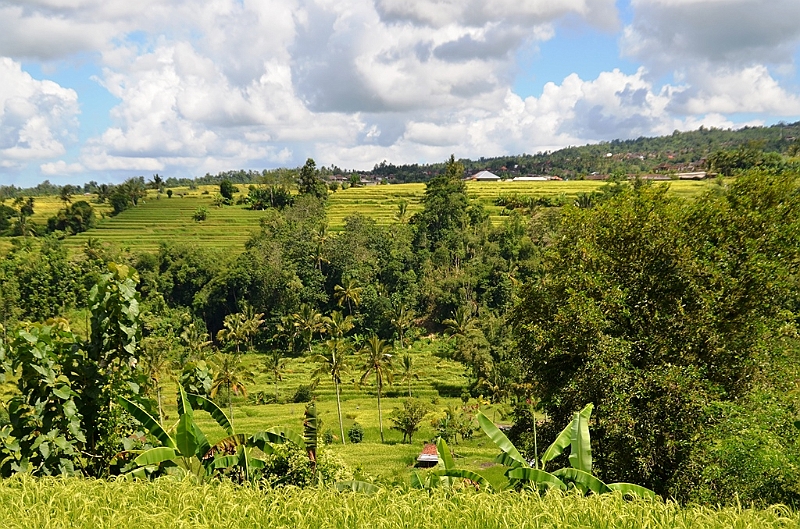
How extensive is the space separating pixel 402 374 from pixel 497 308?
1464 cm

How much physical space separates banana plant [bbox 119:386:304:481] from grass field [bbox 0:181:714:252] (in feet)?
191

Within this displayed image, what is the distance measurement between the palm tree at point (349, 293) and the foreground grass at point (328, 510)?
150ft

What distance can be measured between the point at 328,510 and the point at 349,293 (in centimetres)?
4716

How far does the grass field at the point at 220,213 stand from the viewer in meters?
63.8

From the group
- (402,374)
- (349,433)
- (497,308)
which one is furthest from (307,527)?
(497,308)

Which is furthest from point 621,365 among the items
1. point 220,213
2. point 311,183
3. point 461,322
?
point 220,213

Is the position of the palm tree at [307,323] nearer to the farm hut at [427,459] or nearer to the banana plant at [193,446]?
the farm hut at [427,459]

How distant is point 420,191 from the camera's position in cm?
8150

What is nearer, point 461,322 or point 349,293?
point 461,322

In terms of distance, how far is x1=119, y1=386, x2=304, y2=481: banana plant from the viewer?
4833 millimetres

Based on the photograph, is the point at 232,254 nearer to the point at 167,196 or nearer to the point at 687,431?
the point at 167,196

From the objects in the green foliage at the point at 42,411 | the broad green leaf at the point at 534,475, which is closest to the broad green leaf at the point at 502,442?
the broad green leaf at the point at 534,475

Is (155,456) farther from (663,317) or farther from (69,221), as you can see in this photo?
(69,221)

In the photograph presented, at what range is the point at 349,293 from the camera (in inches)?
1981
